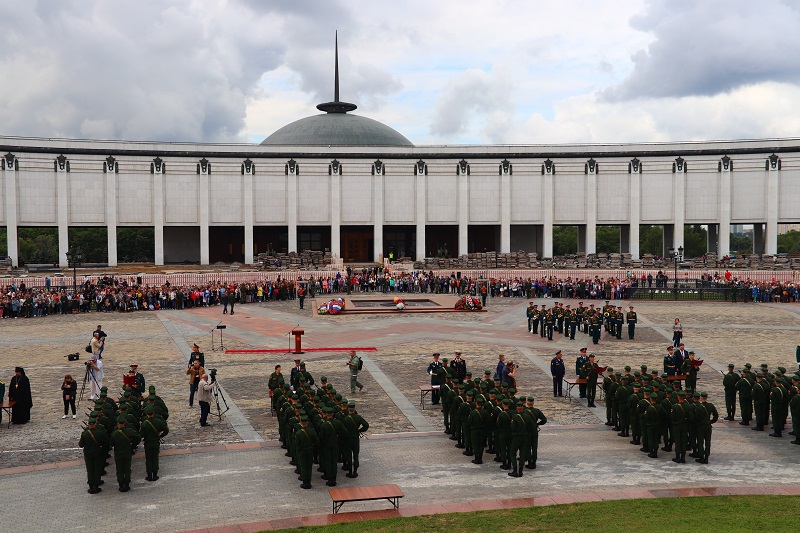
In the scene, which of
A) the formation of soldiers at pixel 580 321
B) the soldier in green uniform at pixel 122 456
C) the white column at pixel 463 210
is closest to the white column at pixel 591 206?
the white column at pixel 463 210

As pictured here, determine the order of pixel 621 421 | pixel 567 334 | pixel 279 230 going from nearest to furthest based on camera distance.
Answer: pixel 621 421 → pixel 567 334 → pixel 279 230

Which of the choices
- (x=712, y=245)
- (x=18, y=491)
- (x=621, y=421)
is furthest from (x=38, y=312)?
(x=712, y=245)

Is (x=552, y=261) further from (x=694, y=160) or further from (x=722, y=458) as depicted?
(x=722, y=458)

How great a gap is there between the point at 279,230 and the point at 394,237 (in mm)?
13085

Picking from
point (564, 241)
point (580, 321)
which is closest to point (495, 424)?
point (580, 321)

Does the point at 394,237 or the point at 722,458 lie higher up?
the point at 394,237

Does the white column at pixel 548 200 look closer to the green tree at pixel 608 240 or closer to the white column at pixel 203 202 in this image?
the white column at pixel 203 202

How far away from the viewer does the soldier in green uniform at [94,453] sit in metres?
15.2

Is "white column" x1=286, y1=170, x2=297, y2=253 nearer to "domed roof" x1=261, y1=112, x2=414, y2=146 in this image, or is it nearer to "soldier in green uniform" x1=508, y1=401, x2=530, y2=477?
"domed roof" x1=261, y1=112, x2=414, y2=146

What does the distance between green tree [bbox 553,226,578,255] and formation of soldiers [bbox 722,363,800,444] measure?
323ft

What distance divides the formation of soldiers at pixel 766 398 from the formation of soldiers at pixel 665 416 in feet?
8.27

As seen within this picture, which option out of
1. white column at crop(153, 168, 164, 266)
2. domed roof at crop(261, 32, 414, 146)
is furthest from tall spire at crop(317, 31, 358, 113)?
white column at crop(153, 168, 164, 266)

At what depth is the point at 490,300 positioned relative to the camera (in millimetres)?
56438

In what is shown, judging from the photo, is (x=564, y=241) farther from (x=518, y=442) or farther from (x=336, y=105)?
(x=518, y=442)
